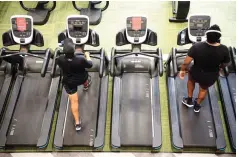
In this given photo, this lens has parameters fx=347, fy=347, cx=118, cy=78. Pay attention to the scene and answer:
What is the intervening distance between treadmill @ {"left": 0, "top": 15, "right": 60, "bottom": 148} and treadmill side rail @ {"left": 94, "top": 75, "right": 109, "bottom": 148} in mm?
760

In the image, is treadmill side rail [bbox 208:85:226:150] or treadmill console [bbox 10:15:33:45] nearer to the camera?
treadmill side rail [bbox 208:85:226:150]

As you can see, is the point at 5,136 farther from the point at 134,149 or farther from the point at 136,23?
the point at 136,23

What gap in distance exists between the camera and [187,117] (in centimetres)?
538

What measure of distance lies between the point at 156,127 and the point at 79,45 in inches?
74.7

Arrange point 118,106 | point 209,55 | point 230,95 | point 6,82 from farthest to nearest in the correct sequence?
1. point 6,82
2. point 230,95
3. point 118,106
4. point 209,55

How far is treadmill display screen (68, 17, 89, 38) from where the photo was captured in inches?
224

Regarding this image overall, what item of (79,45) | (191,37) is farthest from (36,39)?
(191,37)

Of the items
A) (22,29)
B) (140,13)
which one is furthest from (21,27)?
(140,13)

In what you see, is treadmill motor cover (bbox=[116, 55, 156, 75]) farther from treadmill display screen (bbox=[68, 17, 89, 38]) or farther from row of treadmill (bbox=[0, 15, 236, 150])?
treadmill display screen (bbox=[68, 17, 89, 38])

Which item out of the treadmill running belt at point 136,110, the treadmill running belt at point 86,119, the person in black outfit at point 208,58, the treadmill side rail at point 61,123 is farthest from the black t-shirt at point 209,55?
the treadmill side rail at point 61,123

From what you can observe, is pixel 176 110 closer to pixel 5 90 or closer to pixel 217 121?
pixel 217 121

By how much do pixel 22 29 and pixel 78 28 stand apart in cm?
94

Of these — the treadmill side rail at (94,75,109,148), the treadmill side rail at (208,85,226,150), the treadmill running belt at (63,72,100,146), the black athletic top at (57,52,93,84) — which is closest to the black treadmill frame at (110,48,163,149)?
the treadmill side rail at (94,75,109,148)

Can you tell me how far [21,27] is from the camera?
5.78 meters
